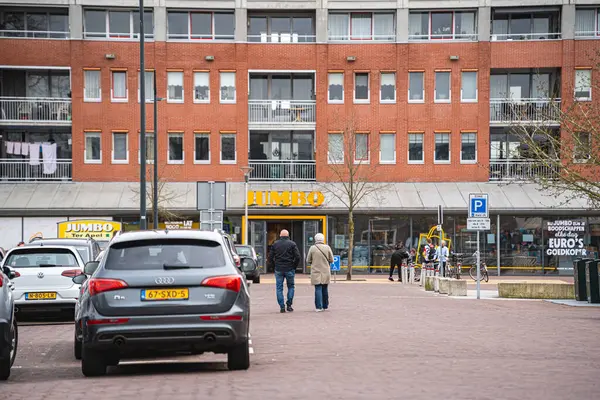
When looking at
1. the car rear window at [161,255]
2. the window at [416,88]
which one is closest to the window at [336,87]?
the window at [416,88]

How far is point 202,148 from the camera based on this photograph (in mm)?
52781

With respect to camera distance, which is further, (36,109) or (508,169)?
(508,169)

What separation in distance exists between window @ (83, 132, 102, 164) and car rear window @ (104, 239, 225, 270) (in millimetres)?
41329

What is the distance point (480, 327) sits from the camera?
18891mm

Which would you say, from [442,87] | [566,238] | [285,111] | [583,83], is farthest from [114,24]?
[566,238]

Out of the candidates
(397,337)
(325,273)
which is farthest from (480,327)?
(325,273)

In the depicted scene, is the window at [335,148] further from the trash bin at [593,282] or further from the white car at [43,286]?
the white car at [43,286]

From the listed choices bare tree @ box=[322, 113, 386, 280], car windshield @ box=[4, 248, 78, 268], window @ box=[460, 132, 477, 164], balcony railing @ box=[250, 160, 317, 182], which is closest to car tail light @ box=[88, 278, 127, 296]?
car windshield @ box=[4, 248, 78, 268]

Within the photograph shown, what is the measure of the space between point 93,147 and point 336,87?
12181mm

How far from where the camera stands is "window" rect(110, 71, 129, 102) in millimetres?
52312

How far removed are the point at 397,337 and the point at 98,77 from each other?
1509 inches

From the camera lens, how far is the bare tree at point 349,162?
169 feet

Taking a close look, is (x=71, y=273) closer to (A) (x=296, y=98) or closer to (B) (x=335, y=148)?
(B) (x=335, y=148)

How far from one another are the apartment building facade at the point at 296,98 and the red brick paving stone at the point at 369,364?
2991 centimetres
